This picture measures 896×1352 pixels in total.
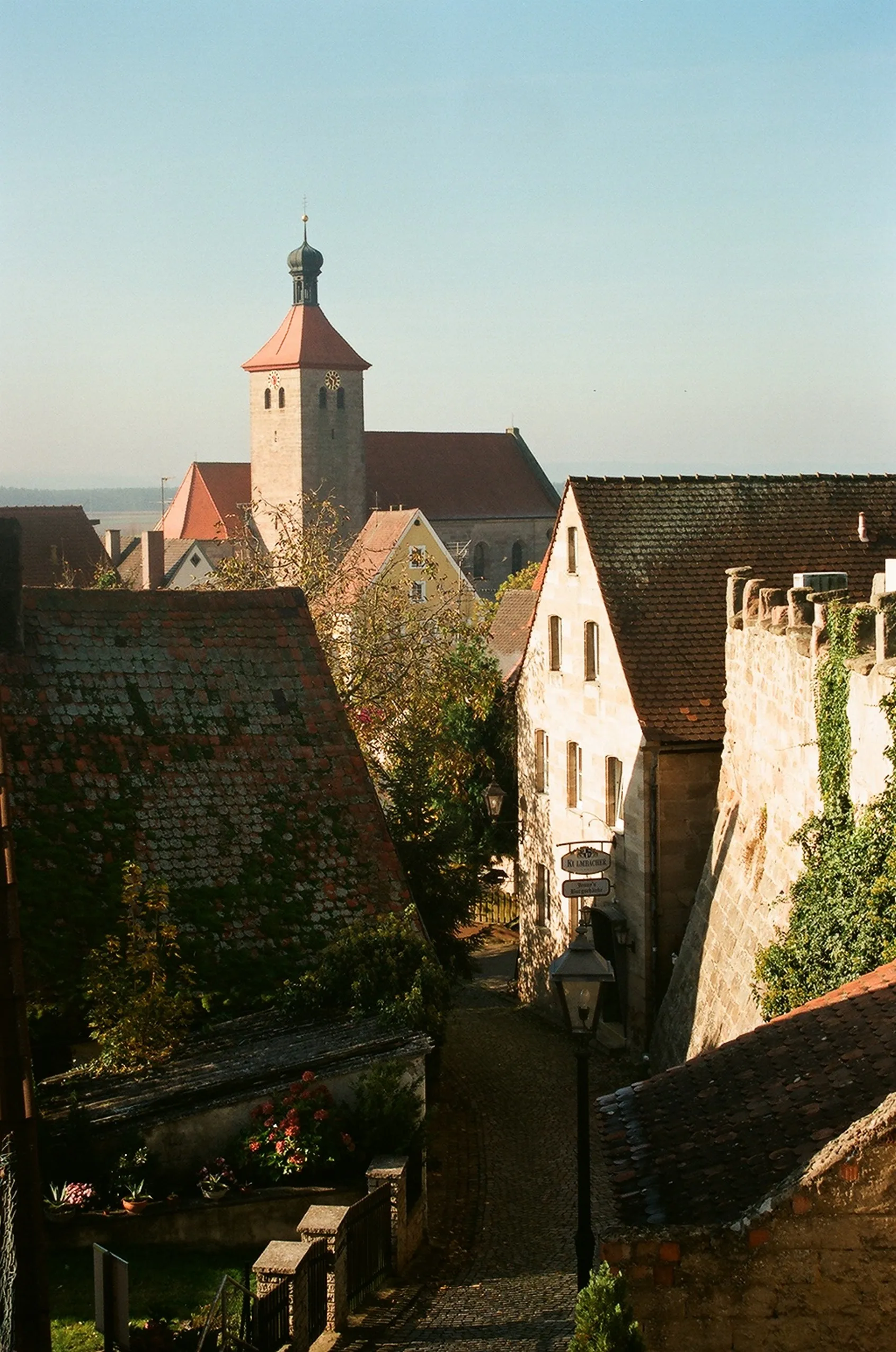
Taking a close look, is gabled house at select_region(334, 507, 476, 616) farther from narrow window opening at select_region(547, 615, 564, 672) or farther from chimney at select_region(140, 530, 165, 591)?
narrow window opening at select_region(547, 615, 564, 672)

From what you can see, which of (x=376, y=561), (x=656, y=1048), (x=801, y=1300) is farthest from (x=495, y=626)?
(x=801, y=1300)

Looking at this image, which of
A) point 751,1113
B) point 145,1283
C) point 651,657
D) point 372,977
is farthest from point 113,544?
point 751,1113

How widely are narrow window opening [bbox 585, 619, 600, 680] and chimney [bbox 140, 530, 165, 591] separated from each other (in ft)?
160

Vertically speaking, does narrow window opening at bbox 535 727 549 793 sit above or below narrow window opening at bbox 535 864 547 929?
above

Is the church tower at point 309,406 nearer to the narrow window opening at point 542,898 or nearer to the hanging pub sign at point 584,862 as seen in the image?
the narrow window opening at point 542,898

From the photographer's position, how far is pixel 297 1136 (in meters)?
13.8

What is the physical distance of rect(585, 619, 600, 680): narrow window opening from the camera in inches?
1025

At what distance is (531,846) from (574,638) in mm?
5104

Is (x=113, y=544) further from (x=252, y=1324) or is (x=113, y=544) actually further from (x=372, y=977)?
(x=252, y=1324)

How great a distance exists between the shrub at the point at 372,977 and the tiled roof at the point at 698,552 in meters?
8.21

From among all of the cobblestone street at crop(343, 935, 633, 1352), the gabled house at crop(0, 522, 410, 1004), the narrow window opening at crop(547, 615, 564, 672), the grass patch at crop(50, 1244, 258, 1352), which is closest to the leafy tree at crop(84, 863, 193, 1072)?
the gabled house at crop(0, 522, 410, 1004)

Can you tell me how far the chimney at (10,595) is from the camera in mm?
18031

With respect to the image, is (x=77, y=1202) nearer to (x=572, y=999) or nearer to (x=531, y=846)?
(x=572, y=999)

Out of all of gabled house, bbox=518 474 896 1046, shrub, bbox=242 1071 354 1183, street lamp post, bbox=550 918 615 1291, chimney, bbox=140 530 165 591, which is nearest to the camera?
street lamp post, bbox=550 918 615 1291
